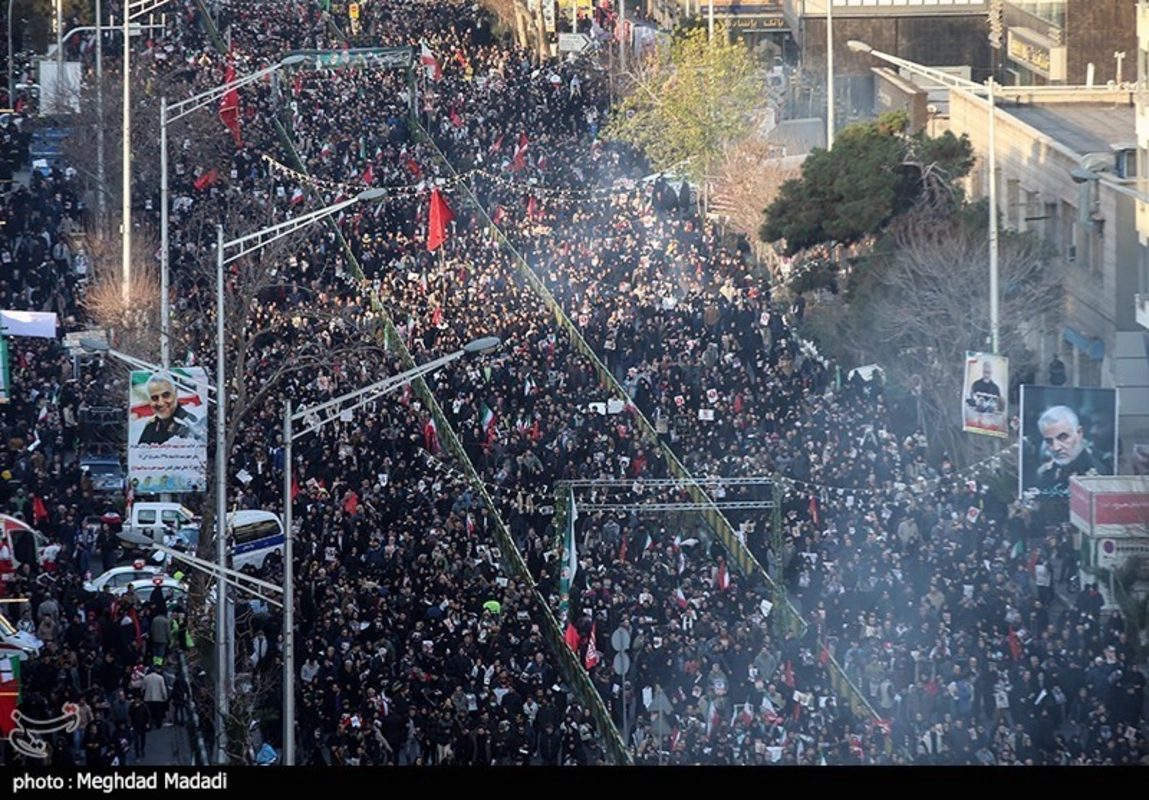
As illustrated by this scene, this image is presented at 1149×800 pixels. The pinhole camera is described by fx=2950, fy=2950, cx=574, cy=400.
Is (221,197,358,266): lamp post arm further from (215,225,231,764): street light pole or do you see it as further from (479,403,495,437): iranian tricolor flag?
(479,403,495,437): iranian tricolor flag

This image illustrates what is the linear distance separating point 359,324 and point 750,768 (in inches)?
1528

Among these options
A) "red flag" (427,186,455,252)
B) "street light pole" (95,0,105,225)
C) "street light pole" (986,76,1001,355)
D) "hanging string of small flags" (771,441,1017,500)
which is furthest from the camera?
"street light pole" (95,0,105,225)

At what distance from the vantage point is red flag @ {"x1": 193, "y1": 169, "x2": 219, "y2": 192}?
6328 centimetres

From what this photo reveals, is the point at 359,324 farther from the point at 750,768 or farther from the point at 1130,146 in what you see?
the point at 750,768

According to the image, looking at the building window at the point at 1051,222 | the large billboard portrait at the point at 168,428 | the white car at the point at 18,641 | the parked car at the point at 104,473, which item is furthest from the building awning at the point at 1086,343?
the white car at the point at 18,641

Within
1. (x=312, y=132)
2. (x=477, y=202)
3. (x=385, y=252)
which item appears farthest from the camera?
(x=312, y=132)

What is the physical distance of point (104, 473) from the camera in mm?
45906

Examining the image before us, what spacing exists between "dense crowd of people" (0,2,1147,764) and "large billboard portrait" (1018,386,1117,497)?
75 centimetres

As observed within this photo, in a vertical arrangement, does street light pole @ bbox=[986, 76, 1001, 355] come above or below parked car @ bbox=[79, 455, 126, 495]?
above

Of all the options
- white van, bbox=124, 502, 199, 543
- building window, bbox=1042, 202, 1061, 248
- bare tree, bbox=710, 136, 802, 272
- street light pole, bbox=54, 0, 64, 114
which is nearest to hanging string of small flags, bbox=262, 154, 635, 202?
bare tree, bbox=710, 136, 802, 272

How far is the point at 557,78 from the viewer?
7794 cm

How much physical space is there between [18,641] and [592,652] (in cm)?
635

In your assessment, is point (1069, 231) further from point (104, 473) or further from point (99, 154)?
point (99, 154)

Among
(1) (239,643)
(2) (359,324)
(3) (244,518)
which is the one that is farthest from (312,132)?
(1) (239,643)
